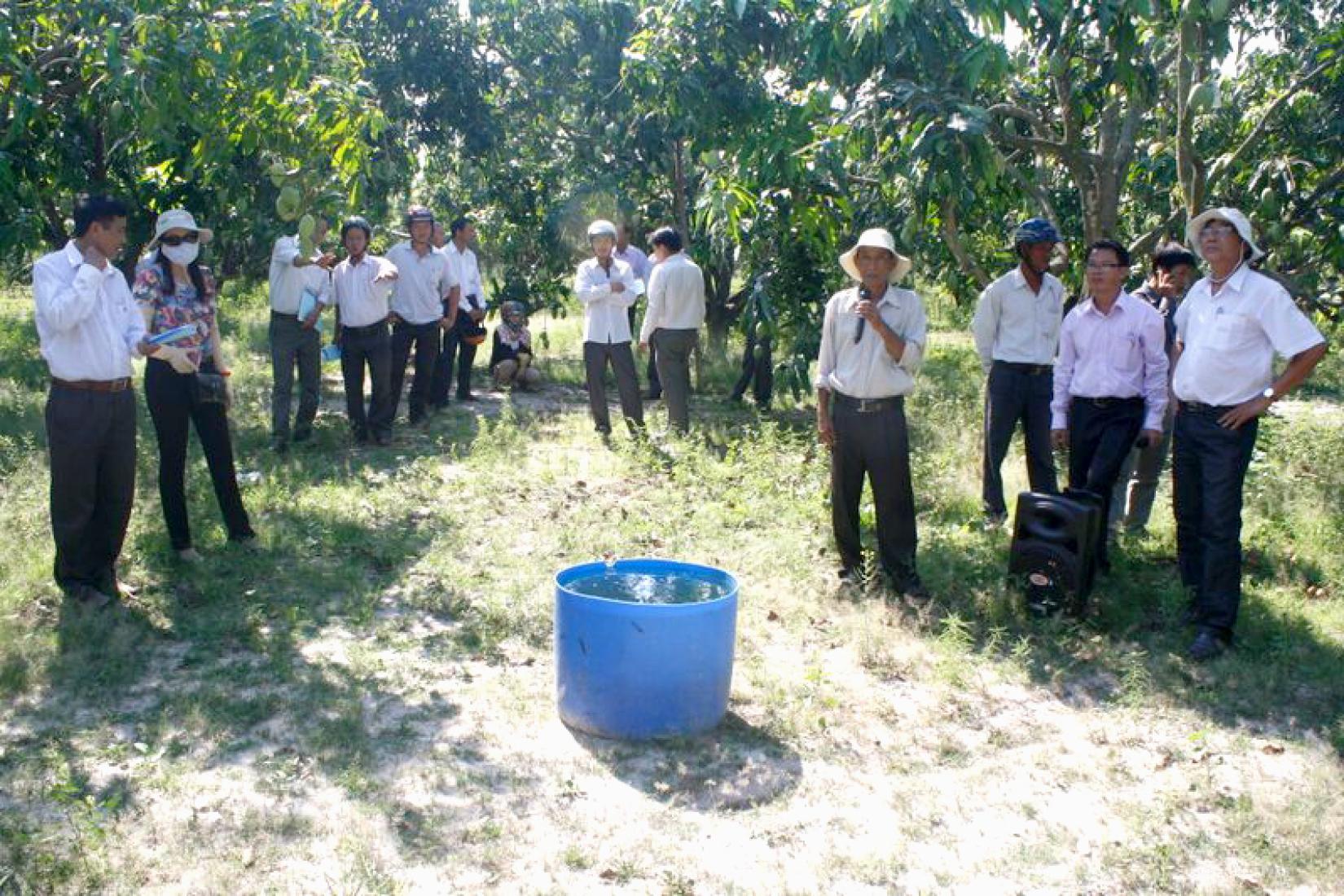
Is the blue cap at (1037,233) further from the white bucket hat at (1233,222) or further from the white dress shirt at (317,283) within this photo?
the white dress shirt at (317,283)

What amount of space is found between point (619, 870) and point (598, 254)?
648 centimetres

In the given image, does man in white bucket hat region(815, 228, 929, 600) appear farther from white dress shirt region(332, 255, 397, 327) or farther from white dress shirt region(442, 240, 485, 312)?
white dress shirt region(442, 240, 485, 312)

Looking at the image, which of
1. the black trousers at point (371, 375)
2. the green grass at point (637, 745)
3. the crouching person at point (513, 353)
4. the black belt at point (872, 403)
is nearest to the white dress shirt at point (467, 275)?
the crouching person at point (513, 353)

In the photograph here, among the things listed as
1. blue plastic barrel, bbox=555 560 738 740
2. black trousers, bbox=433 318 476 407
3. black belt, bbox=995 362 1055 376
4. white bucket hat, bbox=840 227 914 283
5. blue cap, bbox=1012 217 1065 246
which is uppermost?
blue cap, bbox=1012 217 1065 246

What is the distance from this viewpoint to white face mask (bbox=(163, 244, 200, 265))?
5.95 metres

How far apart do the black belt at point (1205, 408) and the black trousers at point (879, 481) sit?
3.86ft

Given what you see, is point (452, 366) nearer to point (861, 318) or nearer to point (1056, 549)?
point (861, 318)

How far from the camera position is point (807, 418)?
36.6 feet

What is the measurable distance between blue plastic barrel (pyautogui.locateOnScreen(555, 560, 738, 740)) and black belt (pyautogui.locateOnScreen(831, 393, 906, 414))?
1502 millimetres

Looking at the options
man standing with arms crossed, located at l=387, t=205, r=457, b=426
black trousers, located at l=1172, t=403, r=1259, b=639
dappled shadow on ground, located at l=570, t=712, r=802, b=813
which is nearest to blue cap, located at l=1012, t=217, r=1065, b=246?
black trousers, located at l=1172, t=403, r=1259, b=639

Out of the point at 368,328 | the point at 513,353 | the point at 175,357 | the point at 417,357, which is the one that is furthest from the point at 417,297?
the point at 175,357

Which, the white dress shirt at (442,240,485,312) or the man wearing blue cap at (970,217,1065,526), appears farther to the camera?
the white dress shirt at (442,240,485,312)

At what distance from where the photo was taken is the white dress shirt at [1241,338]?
16.3 ft

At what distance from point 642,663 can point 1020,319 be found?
3344 millimetres
